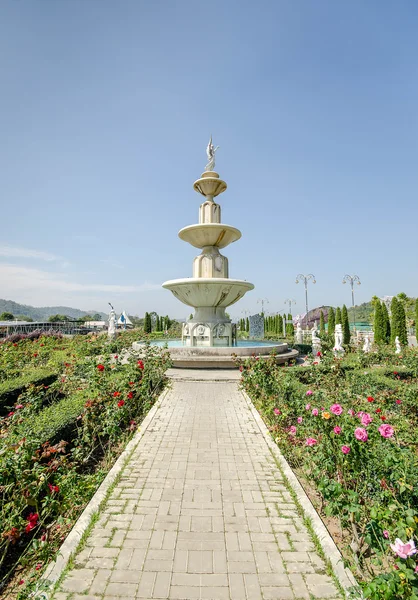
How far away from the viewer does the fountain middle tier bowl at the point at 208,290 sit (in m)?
12.9

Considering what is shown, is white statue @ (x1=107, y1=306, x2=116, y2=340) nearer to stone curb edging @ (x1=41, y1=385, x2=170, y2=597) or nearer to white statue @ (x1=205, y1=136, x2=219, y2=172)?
white statue @ (x1=205, y1=136, x2=219, y2=172)

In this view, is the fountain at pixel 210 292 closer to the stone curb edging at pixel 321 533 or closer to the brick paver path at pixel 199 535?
the brick paver path at pixel 199 535

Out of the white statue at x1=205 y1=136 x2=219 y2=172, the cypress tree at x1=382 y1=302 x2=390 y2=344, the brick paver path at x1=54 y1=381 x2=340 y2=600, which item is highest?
the white statue at x1=205 y1=136 x2=219 y2=172

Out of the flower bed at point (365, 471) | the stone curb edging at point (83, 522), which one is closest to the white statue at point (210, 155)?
the flower bed at point (365, 471)

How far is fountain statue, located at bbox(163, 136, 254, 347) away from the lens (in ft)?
43.8

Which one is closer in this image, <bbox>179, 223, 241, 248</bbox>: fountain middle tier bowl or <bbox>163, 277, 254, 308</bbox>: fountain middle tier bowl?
<bbox>163, 277, 254, 308</bbox>: fountain middle tier bowl

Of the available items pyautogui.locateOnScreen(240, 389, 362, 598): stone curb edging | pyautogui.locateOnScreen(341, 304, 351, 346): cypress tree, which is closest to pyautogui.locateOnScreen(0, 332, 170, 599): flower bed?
pyautogui.locateOnScreen(240, 389, 362, 598): stone curb edging

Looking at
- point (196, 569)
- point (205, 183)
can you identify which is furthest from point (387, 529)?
A: point (205, 183)

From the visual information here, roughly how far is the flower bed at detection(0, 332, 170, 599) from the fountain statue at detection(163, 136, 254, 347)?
5489 mm

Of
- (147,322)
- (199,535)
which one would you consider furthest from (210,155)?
(147,322)

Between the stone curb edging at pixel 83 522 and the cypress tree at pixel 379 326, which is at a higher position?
the cypress tree at pixel 379 326

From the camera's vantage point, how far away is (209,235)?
14.9 meters

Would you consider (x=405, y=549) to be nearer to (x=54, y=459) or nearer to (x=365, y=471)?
(x=365, y=471)

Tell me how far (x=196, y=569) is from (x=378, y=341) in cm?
2655
